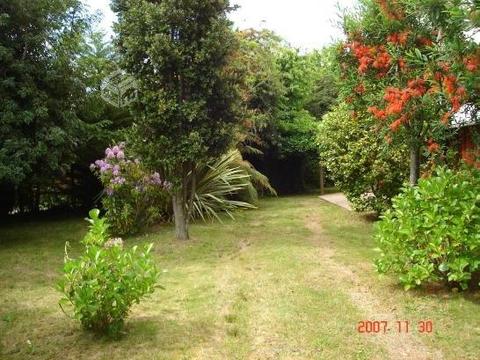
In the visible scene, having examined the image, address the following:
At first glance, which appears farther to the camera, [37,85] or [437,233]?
[37,85]

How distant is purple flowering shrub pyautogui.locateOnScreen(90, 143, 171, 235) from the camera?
25.8 feet

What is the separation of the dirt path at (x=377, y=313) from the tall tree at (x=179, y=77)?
256cm

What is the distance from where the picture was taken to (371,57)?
621 centimetres

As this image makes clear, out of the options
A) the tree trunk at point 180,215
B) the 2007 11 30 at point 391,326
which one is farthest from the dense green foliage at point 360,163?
the 2007 11 30 at point 391,326

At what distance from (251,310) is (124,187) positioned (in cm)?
435

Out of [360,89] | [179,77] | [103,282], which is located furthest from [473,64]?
[179,77]

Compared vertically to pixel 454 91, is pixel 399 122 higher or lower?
lower

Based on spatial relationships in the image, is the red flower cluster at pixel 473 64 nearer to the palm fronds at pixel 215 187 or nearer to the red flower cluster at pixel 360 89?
the red flower cluster at pixel 360 89

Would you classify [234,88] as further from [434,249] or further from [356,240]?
[434,249]

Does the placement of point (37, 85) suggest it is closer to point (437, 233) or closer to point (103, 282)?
point (103, 282)

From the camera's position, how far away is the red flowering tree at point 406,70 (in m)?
4.50

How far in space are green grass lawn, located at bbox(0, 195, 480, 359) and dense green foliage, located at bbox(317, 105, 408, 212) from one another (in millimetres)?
1859

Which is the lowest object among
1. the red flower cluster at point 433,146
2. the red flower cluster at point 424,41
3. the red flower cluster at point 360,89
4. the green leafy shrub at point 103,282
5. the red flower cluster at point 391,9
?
the green leafy shrub at point 103,282

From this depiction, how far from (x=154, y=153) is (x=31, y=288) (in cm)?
279
